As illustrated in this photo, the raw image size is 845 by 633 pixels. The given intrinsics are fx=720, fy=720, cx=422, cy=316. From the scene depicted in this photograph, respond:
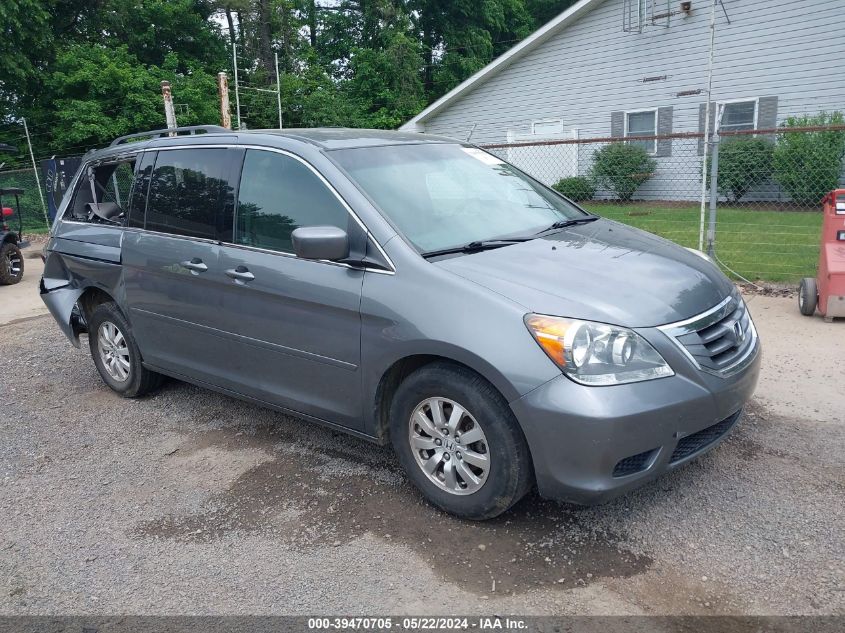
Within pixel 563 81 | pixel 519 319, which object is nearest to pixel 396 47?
pixel 563 81

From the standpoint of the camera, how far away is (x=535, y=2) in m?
34.3

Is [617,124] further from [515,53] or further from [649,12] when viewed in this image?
[515,53]

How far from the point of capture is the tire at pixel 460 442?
3.15m

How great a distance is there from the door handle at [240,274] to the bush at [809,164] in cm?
1079

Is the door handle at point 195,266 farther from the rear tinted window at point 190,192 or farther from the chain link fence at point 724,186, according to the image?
the chain link fence at point 724,186

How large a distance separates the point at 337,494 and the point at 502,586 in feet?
3.82

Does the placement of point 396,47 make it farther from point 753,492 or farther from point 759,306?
point 753,492

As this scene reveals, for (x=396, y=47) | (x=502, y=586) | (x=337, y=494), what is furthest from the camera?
(x=396, y=47)

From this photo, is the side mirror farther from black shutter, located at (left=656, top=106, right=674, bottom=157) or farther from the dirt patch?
black shutter, located at (left=656, top=106, right=674, bottom=157)

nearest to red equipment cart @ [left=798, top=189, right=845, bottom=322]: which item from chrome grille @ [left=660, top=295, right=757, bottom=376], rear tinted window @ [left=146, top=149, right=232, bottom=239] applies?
chrome grille @ [left=660, top=295, right=757, bottom=376]

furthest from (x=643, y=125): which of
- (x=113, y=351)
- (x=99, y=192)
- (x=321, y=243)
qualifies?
Result: (x=321, y=243)

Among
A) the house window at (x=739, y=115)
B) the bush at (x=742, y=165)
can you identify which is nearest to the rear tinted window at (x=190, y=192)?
the bush at (x=742, y=165)

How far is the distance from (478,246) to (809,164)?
37.1ft

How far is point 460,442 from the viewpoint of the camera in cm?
332
